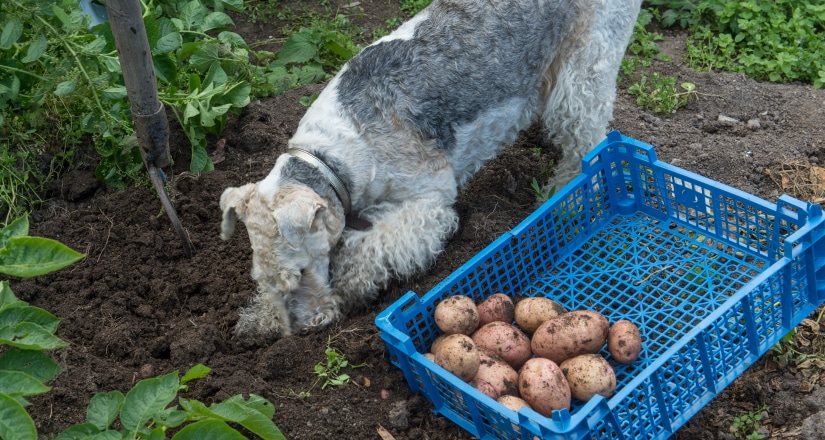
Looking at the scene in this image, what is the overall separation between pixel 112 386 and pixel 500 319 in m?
1.73

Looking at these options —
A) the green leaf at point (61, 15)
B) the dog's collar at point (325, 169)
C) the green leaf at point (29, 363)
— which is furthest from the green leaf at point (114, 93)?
the green leaf at point (29, 363)

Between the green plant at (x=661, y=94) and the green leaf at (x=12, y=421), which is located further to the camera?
the green plant at (x=661, y=94)

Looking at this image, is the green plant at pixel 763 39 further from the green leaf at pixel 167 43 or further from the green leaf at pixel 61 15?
the green leaf at pixel 61 15

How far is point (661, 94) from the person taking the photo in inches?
Answer: 220

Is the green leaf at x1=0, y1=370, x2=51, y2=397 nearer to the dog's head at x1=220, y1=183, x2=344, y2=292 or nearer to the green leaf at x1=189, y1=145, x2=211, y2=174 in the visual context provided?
the dog's head at x1=220, y1=183, x2=344, y2=292

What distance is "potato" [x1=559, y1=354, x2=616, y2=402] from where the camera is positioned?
339 centimetres

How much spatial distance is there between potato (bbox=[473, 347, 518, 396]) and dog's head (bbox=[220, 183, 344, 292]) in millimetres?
895

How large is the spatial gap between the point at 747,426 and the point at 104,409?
101 inches

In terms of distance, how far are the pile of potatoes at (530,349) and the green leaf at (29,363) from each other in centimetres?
151

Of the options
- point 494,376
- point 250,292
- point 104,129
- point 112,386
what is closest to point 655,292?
point 494,376

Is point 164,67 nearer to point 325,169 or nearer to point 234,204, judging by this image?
point 234,204

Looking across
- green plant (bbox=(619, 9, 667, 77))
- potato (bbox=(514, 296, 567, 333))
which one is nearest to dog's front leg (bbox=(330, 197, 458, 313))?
potato (bbox=(514, 296, 567, 333))

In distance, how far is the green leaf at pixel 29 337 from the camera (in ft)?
8.22

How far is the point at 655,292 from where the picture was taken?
415cm
